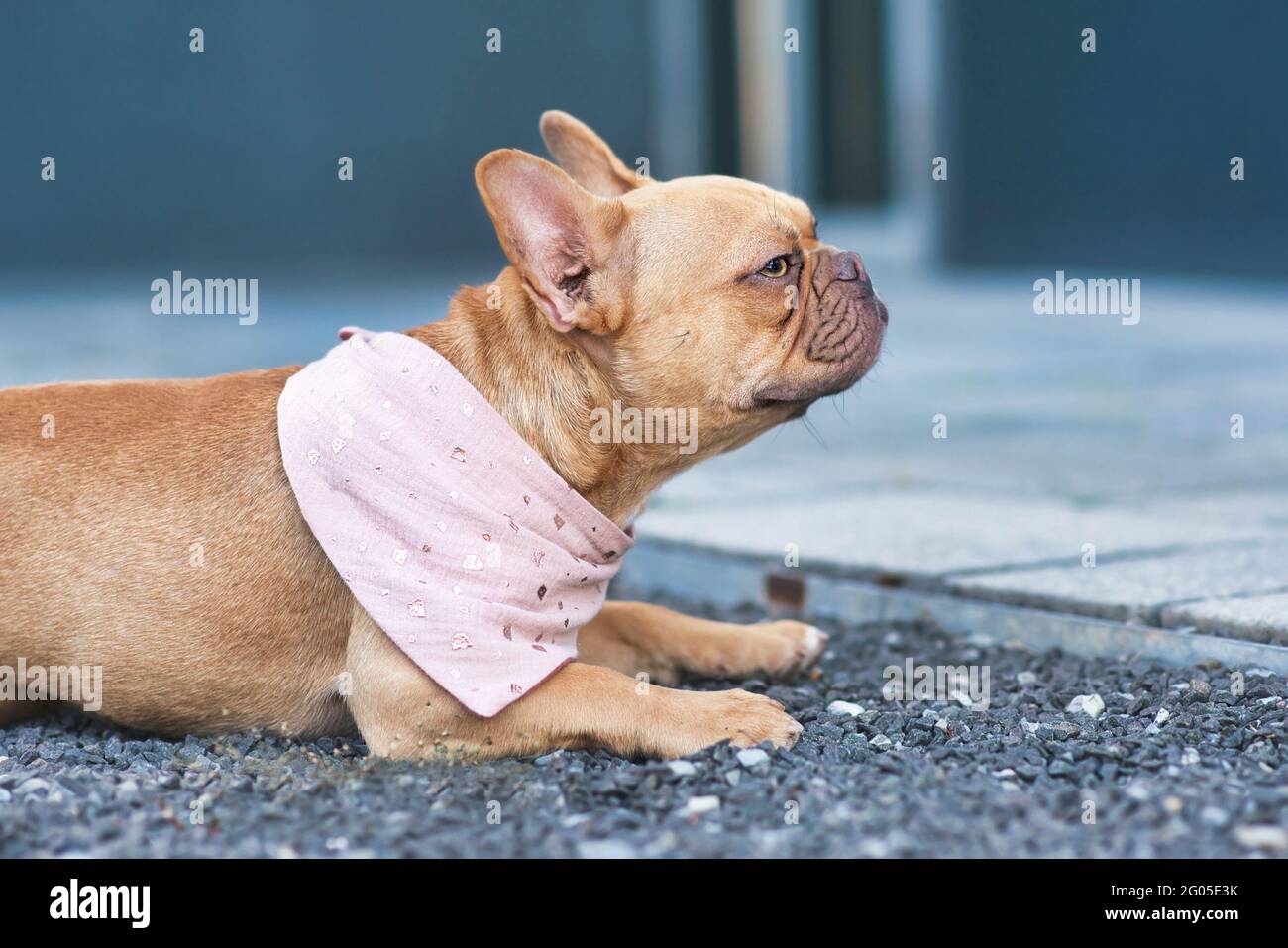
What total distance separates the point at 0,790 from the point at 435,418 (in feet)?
4.24

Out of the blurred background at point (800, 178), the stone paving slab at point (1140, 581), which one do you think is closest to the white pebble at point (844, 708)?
the stone paving slab at point (1140, 581)

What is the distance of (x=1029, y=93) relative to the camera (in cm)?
1425

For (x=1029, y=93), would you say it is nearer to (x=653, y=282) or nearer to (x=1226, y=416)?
(x=1226, y=416)

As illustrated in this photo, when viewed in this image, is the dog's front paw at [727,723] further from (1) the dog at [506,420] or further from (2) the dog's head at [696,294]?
(2) the dog's head at [696,294]

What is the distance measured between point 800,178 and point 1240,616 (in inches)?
503

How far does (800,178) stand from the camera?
16.9 metres

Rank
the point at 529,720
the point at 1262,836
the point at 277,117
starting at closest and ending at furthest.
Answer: the point at 1262,836
the point at 529,720
the point at 277,117

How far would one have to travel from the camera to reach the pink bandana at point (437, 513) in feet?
12.5

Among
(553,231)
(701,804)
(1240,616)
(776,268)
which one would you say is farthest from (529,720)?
(1240,616)
